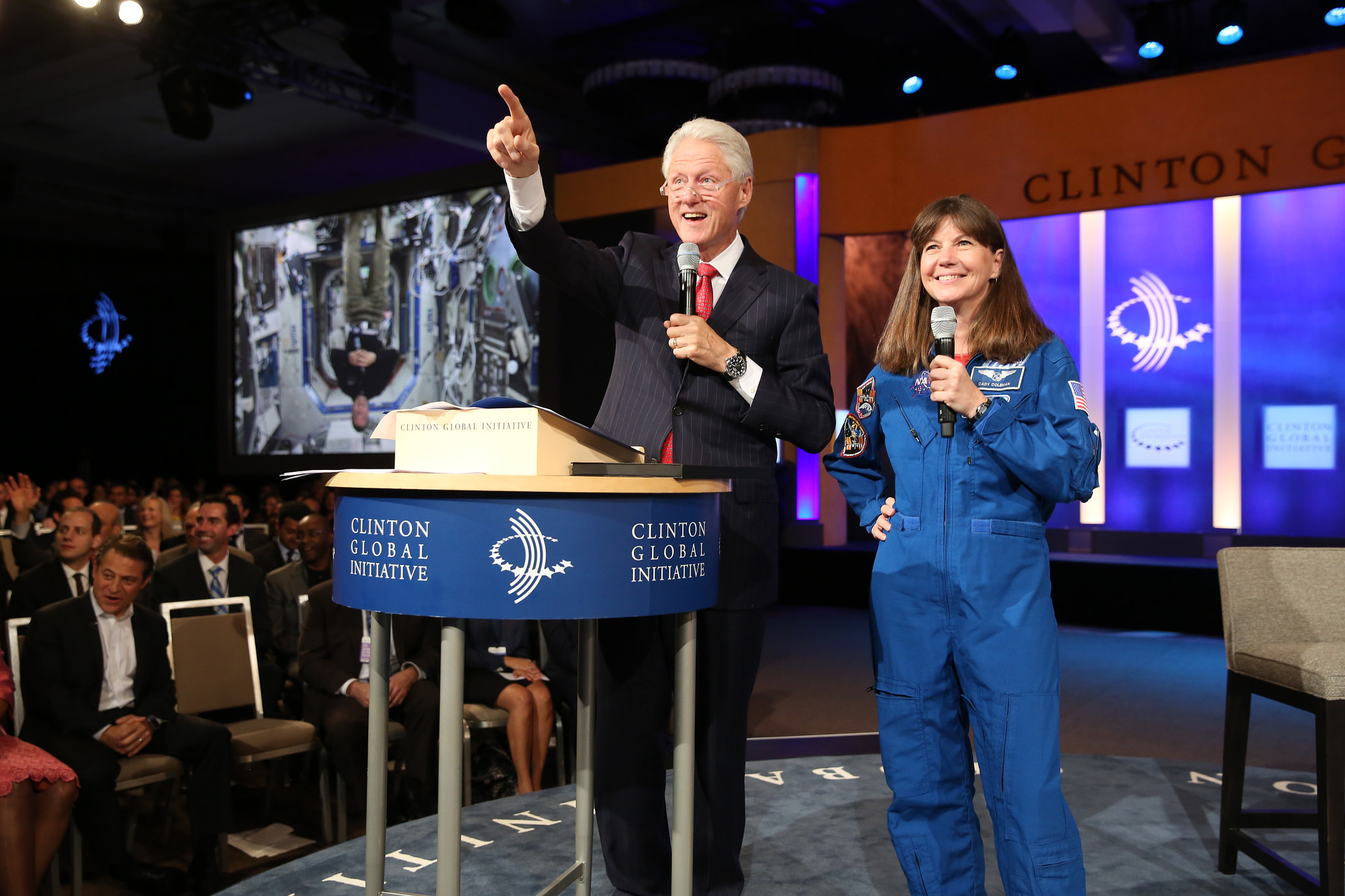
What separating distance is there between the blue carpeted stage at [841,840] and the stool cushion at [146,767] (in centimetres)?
112

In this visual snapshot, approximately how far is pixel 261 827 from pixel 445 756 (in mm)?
2889

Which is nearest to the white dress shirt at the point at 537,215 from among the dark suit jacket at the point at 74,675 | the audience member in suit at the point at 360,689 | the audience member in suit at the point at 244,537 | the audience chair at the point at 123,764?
the audience member in suit at the point at 360,689

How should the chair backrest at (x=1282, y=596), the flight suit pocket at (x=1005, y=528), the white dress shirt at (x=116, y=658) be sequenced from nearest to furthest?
the flight suit pocket at (x=1005, y=528) → the chair backrest at (x=1282, y=596) → the white dress shirt at (x=116, y=658)

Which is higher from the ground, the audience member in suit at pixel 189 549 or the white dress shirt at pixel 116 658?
the audience member in suit at pixel 189 549

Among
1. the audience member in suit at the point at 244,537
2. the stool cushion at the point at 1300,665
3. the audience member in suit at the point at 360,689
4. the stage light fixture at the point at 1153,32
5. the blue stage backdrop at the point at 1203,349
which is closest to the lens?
the stool cushion at the point at 1300,665

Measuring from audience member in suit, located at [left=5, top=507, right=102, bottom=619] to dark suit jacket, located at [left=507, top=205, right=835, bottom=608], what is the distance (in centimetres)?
350

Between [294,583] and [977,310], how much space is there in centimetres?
371

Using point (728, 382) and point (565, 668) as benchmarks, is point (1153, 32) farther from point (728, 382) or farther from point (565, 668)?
point (565, 668)

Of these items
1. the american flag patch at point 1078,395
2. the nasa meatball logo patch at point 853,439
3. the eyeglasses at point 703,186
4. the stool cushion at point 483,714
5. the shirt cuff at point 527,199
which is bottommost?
the stool cushion at point 483,714

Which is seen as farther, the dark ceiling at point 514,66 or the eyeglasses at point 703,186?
the dark ceiling at point 514,66

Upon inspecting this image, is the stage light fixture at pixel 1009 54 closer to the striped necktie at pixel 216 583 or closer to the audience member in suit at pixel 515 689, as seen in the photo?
the audience member in suit at pixel 515 689

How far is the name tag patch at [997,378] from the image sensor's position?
6.03ft

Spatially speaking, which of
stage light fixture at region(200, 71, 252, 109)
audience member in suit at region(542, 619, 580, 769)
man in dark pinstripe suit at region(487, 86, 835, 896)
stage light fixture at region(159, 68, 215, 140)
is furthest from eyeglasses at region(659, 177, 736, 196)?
stage light fixture at region(200, 71, 252, 109)

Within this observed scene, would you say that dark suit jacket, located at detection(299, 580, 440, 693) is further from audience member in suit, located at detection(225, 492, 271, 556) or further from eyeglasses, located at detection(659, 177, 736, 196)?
eyeglasses, located at detection(659, 177, 736, 196)
